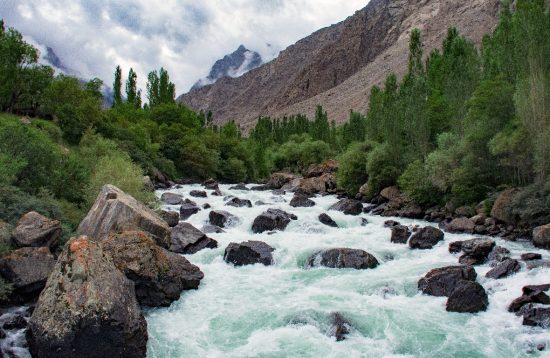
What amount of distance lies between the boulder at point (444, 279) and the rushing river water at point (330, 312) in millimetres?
407

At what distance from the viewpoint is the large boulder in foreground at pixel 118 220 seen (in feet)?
71.2

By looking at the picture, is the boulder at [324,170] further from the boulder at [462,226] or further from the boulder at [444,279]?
the boulder at [444,279]

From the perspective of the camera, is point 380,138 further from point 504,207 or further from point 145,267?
point 145,267

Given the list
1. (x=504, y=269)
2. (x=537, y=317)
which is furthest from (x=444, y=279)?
(x=537, y=317)

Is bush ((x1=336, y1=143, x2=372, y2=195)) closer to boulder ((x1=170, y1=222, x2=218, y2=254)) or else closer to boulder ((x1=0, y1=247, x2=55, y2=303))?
boulder ((x1=170, y1=222, x2=218, y2=254))

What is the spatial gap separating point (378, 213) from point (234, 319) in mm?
24852

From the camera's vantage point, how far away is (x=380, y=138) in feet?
206

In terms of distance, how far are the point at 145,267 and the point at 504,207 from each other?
2220 centimetres

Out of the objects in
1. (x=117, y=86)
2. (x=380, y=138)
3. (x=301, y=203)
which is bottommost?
(x=301, y=203)

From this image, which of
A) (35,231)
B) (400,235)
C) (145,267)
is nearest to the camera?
(145,267)

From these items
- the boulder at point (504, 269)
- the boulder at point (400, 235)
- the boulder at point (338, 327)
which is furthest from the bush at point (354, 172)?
the boulder at point (338, 327)

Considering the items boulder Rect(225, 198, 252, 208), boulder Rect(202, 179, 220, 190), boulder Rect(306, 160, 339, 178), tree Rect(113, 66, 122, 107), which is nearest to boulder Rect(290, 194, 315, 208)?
boulder Rect(225, 198, 252, 208)

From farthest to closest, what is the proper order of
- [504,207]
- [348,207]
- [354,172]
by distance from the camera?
[354,172]
[348,207]
[504,207]

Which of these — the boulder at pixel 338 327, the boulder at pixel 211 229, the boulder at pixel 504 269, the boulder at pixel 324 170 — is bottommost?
the boulder at pixel 338 327
